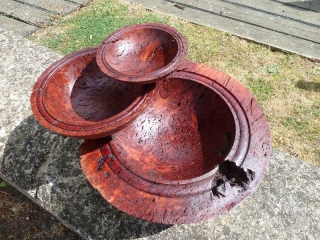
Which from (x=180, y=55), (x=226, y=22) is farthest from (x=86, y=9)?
(x=180, y=55)

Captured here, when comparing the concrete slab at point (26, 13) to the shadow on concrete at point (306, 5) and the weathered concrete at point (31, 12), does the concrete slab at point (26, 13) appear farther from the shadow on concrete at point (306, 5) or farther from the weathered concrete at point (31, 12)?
the shadow on concrete at point (306, 5)

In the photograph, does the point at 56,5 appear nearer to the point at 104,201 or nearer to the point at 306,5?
the point at 306,5

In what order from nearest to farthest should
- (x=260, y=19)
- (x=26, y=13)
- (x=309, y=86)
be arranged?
(x=309, y=86) → (x=260, y=19) → (x=26, y=13)

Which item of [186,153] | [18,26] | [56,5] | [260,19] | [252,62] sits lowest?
[18,26]

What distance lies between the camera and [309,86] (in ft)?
12.5

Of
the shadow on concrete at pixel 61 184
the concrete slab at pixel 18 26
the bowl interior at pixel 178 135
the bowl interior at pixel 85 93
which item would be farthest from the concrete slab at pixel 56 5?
the bowl interior at pixel 178 135

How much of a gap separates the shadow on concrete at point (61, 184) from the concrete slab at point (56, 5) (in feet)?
8.73

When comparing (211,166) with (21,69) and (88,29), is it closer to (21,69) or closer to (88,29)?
(21,69)

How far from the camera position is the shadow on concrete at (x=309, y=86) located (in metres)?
3.77

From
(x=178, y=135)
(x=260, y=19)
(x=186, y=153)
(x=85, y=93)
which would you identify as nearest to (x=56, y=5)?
(x=260, y=19)

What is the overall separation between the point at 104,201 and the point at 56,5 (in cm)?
373

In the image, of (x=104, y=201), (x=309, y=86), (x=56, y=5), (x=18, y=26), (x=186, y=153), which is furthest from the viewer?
(x=56, y=5)

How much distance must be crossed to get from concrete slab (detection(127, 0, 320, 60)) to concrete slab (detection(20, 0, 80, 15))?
3.12 ft

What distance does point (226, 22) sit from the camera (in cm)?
461
